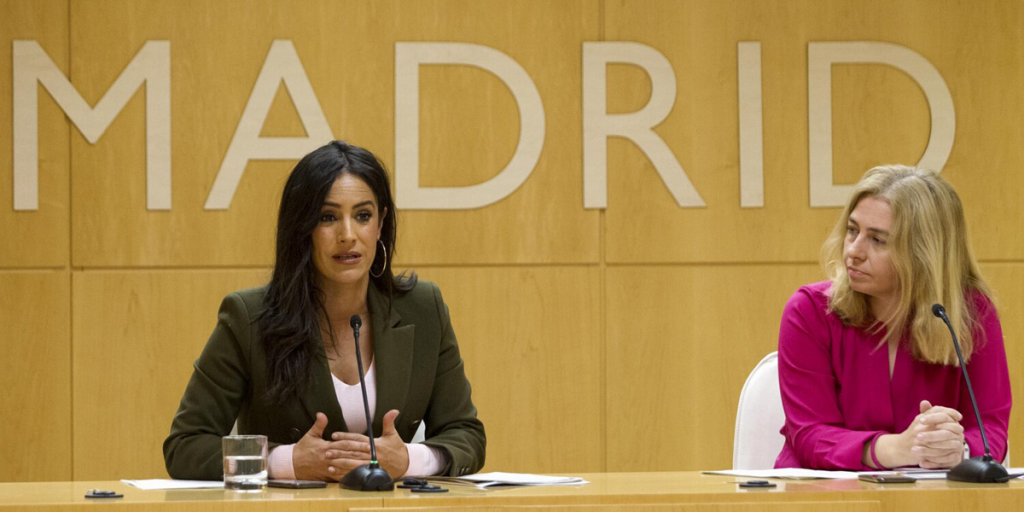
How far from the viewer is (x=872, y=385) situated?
9.21 feet

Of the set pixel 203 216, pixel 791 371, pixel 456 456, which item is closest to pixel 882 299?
pixel 791 371

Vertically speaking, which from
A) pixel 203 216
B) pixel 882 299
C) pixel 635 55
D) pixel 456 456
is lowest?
pixel 456 456

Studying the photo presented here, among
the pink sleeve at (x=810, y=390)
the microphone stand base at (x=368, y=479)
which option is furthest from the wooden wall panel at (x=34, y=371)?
the pink sleeve at (x=810, y=390)

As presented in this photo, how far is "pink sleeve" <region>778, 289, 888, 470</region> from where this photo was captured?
267 cm

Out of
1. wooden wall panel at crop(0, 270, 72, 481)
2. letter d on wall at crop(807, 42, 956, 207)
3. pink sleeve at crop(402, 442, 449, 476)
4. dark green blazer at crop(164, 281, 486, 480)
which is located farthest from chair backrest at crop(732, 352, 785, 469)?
wooden wall panel at crop(0, 270, 72, 481)

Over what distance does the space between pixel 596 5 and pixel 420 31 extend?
67 centimetres

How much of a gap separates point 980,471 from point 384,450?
1.18 metres

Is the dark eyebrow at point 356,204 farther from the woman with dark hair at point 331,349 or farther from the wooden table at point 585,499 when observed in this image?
the wooden table at point 585,499

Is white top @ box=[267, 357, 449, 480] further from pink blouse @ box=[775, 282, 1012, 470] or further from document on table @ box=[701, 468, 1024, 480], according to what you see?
pink blouse @ box=[775, 282, 1012, 470]

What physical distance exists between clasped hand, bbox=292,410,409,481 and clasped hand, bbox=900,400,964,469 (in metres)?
1.11

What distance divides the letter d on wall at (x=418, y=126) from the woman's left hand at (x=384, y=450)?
74.6 inches

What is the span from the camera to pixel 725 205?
436 centimetres

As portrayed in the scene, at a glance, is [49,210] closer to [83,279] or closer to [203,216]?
[83,279]

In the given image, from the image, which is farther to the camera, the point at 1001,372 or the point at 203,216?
the point at 203,216
